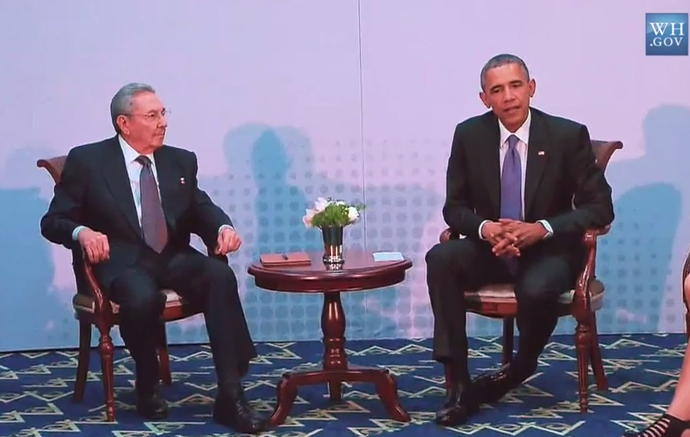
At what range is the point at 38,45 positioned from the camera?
18.4 ft

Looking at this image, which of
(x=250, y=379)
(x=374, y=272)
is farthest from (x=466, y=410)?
(x=250, y=379)

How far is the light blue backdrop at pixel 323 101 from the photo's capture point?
559 cm

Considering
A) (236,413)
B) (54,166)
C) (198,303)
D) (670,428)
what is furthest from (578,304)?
(54,166)

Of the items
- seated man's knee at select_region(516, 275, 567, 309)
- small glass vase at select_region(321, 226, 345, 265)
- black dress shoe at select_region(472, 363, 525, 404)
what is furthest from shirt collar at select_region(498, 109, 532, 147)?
black dress shoe at select_region(472, 363, 525, 404)

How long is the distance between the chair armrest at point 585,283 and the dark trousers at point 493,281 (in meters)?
0.05

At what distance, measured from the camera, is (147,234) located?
4.47 metres

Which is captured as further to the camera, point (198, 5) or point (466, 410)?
point (198, 5)

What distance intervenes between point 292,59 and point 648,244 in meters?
2.01

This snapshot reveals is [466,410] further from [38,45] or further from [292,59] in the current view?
[38,45]

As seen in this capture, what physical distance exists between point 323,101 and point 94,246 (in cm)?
182

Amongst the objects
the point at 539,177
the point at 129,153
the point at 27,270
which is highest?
the point at 129,153

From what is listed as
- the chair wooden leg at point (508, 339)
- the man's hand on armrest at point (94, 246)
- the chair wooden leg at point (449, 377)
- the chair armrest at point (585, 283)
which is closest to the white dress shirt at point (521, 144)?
the chair armrest at point (585, 283)

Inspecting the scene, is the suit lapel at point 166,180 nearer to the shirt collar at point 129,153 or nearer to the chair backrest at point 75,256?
the shirt collar at point 129,153

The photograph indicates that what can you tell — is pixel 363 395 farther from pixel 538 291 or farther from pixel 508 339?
pixel 538 291
